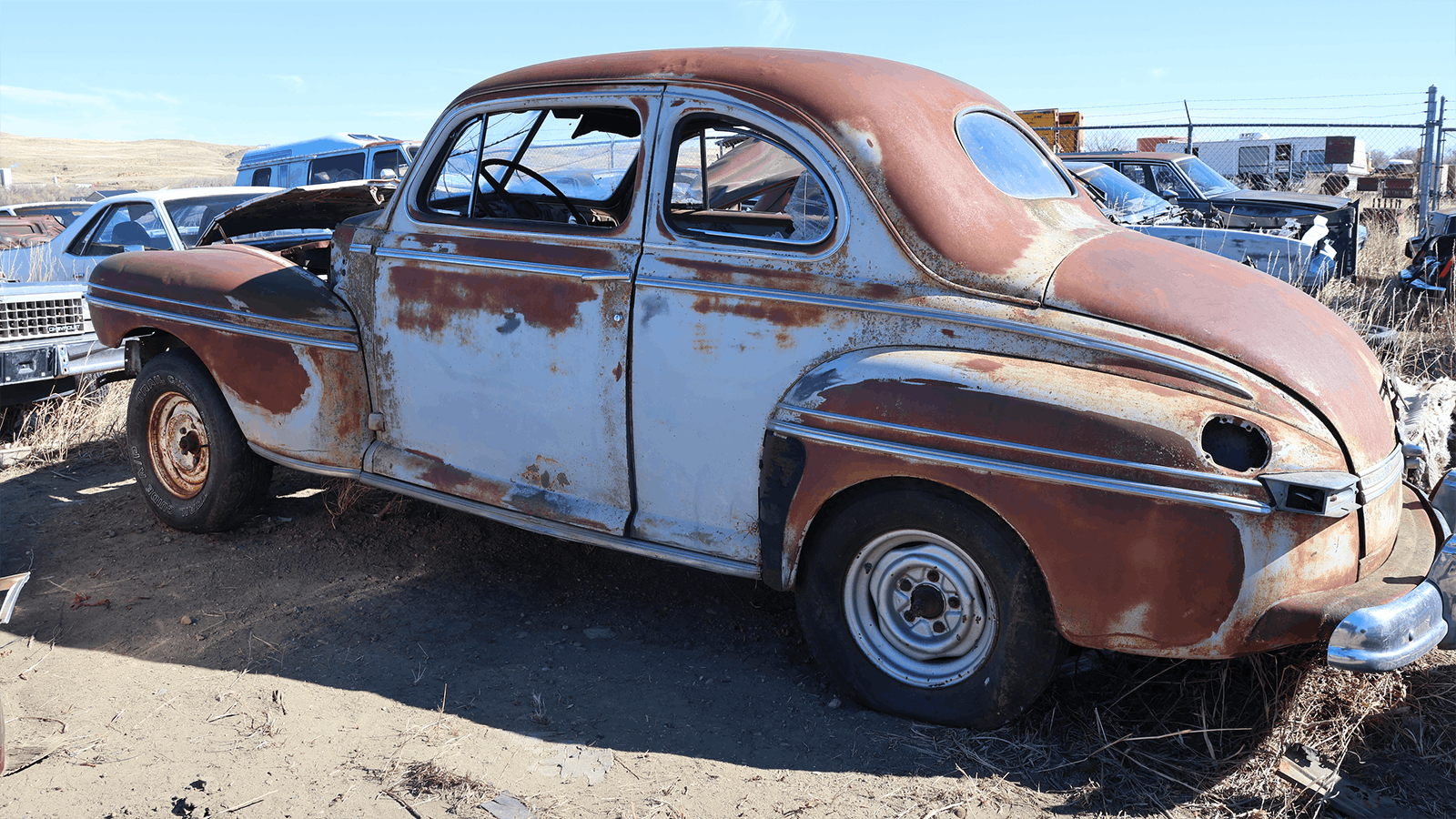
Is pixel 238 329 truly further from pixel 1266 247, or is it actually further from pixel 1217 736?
pixel 1266 247

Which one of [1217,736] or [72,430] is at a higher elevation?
[72,430]

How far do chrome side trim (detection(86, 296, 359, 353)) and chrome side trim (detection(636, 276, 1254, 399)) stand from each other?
1.48 meters

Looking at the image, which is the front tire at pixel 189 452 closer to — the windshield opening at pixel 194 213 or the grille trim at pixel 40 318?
the grille trim at pixel 40 318

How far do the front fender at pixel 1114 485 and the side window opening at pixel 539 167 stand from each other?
Result: 1.63 meters

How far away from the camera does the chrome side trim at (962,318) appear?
8.27 ft

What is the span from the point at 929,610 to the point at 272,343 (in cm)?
284

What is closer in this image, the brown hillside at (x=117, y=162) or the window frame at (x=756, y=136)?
the window frame at (x=756, y=136)

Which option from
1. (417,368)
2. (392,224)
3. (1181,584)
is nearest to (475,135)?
(392,224)

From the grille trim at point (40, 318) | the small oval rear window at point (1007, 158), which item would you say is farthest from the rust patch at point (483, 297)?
the grille trim at point (40, 318)

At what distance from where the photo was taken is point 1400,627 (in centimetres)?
238

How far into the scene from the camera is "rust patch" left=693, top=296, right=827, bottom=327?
2.90m

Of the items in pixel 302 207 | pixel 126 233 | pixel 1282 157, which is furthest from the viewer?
pixel 1282 157

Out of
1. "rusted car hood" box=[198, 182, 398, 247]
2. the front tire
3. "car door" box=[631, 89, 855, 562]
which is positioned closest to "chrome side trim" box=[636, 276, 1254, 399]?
"car door" box=[631, 89, 855, 562]

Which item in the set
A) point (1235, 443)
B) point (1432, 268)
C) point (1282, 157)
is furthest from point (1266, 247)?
point (1282, 157)
